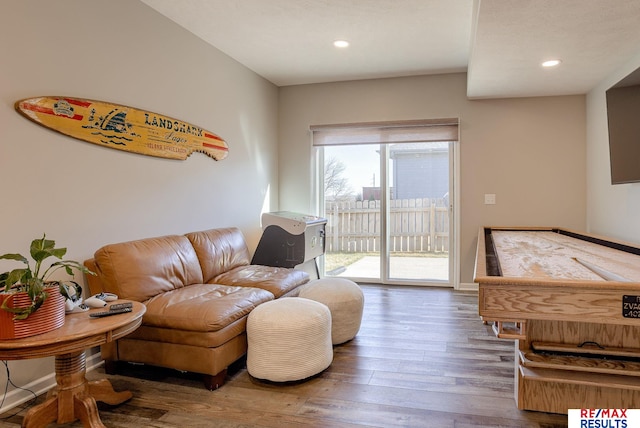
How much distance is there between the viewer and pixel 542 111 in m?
4.61

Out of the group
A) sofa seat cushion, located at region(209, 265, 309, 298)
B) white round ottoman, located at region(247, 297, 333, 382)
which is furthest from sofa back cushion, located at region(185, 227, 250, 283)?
white round ottoman, located at region(247, 297, 333, 382)

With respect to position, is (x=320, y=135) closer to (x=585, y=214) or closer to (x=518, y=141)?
(x=518, y=141)

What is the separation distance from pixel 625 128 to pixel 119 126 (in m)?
3.70

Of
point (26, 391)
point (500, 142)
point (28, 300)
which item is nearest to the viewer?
point (28, 300)

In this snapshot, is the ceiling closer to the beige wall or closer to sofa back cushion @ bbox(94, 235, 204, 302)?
the beige wall

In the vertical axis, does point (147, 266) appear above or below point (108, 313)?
above

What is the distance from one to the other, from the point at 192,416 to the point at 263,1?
2.84 meters

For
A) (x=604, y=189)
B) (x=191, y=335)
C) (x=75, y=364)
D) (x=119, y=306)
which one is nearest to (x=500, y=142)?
(x=604, y=189)

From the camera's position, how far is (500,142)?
15.5 ft

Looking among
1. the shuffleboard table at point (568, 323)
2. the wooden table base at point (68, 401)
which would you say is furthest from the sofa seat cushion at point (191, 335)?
the shuffleboard table at point (568, 323)

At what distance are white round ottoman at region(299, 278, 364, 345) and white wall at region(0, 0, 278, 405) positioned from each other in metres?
1.35

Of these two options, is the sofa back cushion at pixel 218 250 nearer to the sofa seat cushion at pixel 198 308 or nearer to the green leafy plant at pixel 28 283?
the sofa seat cushion at pixel 198 308

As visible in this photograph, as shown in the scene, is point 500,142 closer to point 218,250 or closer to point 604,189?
point 604,189

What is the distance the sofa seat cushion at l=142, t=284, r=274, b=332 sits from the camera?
2381 millimetres
